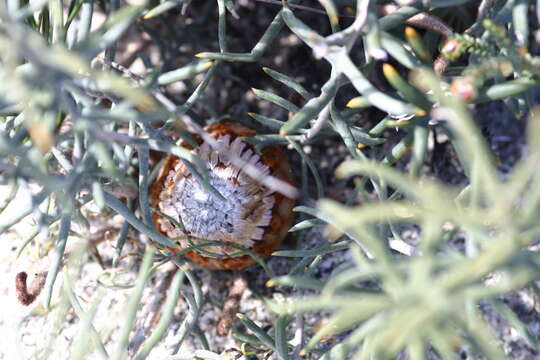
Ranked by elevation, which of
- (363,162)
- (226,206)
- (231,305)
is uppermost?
(363,162)

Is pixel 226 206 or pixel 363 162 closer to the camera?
pixel 363 162

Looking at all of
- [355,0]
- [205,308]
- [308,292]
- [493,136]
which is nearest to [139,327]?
[205,308]

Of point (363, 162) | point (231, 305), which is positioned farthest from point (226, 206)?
point (363, 162)

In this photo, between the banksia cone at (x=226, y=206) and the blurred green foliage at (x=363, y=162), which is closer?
the blurred green foliage at (x=363, y=162)

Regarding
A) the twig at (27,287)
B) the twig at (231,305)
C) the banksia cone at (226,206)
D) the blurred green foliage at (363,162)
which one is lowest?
the twig at (231,305)

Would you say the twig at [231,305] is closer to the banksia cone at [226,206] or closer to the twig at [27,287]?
the banksia cone at [226,206]

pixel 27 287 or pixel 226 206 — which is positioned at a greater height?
pixel 226 206

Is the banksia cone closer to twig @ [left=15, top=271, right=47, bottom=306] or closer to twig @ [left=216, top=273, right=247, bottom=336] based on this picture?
twig @ [left=216, top=273, right=247, bottom=336]

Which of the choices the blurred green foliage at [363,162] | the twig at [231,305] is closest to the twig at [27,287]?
the blurred green foliage at [363,162]

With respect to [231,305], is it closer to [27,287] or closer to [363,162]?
[27,287]
